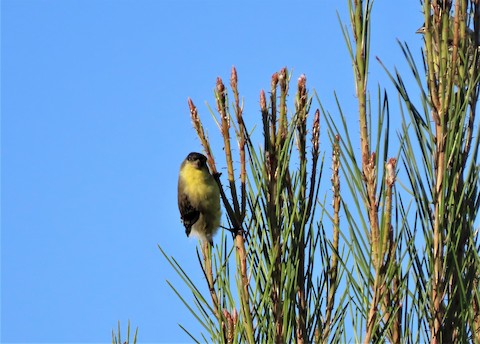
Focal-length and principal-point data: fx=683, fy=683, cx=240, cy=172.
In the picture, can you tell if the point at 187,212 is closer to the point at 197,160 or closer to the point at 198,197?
the point at 198,197

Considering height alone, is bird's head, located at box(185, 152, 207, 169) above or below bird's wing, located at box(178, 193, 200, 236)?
above

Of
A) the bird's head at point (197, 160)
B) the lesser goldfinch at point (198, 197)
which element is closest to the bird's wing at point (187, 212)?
the lesser goldfinch at point (198, 197)

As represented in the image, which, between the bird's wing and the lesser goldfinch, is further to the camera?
the bird's wing

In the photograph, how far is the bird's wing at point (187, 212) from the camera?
643 cm

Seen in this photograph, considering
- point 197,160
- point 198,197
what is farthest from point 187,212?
point 197,160

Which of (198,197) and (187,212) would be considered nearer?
(198,197)

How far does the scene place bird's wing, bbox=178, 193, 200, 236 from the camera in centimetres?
643

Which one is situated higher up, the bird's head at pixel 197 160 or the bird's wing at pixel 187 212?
the bird's head at pixel 197 160

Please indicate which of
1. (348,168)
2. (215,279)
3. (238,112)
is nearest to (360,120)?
(348,168)

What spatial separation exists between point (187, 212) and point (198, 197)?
0.26 meters

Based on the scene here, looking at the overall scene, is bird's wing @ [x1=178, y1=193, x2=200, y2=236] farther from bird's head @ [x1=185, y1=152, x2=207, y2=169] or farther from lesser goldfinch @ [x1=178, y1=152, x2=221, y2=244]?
bird's head @ [x1=185, y1=152, x2=207, y2=169]

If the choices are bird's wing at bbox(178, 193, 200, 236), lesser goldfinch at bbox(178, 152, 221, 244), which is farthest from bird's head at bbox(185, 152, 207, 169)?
bird's wing at bbox(178, 193, 200, 236)

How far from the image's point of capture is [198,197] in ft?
21.2

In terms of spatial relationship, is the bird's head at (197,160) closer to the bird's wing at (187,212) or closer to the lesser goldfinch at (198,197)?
the lesser goldfinch at (198,197)
